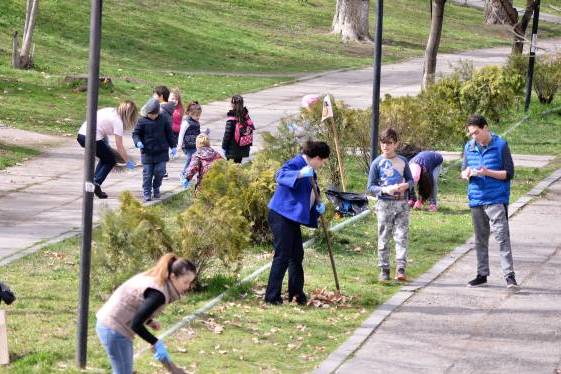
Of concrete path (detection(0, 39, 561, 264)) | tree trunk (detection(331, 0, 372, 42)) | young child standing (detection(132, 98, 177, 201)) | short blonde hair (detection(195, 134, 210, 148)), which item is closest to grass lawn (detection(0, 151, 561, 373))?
concrete path (detection(0, 39, 561, 264))

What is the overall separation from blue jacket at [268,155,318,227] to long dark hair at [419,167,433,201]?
515 centimetres

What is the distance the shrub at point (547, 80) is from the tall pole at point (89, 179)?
70.7 ft

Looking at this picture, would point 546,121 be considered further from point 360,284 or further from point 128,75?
point 360,284

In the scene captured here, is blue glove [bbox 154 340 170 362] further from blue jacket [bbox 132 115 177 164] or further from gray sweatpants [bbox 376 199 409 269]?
blue jacket [bbox 132 115 177 164]

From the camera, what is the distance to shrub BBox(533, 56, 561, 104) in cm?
2930

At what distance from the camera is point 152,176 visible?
16.5 meters

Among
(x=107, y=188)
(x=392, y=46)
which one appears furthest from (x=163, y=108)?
(x=392, y=46)

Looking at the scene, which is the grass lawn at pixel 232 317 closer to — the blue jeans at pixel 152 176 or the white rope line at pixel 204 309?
the white rope line at pixel 204 309

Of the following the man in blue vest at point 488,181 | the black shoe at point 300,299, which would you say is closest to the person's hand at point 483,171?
the man in blue vest at point 488,181

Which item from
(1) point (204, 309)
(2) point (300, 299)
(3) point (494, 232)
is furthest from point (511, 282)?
(1) point (204, 309)

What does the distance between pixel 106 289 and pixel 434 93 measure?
1224 cm

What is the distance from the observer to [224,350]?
9773 millimetres

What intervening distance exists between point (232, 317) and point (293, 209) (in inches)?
45.0

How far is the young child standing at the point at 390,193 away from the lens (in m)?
12.1
